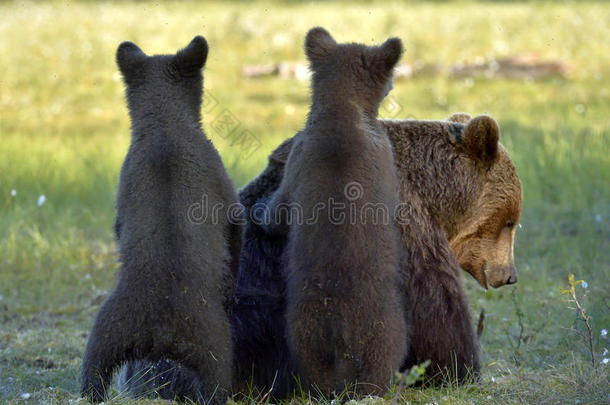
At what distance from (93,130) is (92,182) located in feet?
16.2

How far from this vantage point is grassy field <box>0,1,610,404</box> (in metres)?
5.96

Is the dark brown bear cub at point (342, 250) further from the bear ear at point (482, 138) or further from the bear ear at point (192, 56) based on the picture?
the bear ear at point (192, 56)

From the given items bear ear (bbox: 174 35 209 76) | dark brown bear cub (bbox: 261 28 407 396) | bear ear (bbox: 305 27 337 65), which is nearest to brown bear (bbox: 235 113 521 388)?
dark brown bear cub (bbox: 261 28 407 396)

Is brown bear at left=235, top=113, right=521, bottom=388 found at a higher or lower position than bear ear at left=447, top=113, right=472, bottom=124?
lower

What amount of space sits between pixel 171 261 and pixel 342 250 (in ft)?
2.78

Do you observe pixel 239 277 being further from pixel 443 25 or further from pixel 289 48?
pixel 443 25

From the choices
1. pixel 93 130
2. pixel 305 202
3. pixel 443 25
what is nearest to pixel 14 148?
pixel 93 130

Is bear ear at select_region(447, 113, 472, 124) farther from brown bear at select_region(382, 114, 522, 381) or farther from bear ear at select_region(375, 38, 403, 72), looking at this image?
bear ear at select_region(375, 38, 403, 72)

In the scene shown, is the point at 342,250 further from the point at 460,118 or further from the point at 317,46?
the point at 460,118

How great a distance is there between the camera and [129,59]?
4.66m

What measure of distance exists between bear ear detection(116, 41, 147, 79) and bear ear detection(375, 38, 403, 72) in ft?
4.29

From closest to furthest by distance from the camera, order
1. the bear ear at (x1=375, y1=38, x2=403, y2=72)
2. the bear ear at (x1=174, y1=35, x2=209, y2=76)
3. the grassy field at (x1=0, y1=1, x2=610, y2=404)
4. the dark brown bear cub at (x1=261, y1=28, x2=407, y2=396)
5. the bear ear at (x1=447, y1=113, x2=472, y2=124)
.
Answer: the dark brown bear cub at (x1=261, y1=28, x2=407, y2=396), the bear ear at (x1=375, y1=38, x2=403, y2=72), the bear ear at (x1=174, y1=35, x2=209, y2=76), the bear ear at (x1=447, y1=113, x2=472, y2=124), the grassy field at (x1=0, y1=1, x2=610, y2=404)

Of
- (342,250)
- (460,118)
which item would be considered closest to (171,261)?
(342,250)

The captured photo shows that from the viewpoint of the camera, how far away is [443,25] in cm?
2158
